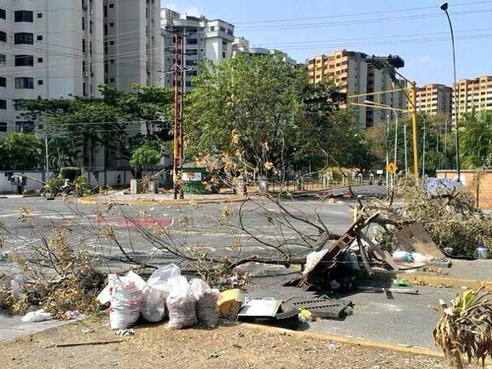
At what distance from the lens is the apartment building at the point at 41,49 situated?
3078 inches

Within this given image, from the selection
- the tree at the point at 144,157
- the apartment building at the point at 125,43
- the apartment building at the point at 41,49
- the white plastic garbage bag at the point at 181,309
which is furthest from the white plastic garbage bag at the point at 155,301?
the apartment building at the point at 125,43

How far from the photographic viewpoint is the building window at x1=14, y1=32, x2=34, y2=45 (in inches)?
3113

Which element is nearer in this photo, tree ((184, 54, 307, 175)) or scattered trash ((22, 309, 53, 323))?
scattered trash ((22, 309, 53, 323))

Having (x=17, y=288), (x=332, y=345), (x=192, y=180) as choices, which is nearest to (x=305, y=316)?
(x=332, y=345)

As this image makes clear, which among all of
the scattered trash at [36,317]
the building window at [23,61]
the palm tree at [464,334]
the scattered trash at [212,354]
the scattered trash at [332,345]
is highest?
the building window at [23,61]

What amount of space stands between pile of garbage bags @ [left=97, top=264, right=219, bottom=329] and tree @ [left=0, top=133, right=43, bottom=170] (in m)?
57.2

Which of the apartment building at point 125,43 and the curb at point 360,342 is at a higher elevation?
the apartment building at point 125,43

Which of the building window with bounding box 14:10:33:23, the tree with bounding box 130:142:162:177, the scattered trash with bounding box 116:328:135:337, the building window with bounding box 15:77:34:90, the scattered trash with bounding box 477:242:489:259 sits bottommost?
the scattered trash with bounding box 116:328:135:337

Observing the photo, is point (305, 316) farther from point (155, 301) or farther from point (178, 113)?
point (178, 113)

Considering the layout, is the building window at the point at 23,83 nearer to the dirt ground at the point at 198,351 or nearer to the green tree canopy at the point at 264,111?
the green tree canopy at the point at 264,111

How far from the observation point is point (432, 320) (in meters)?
7.53

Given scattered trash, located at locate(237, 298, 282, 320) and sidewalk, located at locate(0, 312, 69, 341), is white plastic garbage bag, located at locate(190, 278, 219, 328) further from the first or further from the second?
sidewalk, located at locate(0, 312, 69, 341)

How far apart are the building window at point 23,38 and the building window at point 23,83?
15.5ft

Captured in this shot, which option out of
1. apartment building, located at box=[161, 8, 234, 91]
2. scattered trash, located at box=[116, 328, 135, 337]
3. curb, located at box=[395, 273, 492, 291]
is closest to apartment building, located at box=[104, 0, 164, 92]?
apartment building, located at box=[161, 8, 234, 91]
